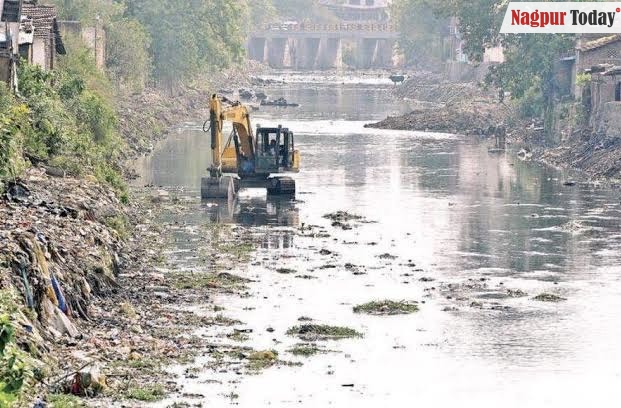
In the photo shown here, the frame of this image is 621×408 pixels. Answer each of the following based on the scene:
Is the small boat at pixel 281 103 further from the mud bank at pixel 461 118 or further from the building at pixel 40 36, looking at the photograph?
the building at pixel 40 36

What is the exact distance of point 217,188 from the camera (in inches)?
1978

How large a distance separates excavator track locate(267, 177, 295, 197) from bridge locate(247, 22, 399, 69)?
12803 cm

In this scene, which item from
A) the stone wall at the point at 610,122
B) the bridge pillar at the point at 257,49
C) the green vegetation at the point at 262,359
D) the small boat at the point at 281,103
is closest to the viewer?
the green vegetation at the point at 262,359

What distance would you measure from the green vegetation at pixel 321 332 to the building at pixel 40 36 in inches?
1027

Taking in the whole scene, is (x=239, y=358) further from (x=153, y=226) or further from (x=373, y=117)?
(x=373, y=117)


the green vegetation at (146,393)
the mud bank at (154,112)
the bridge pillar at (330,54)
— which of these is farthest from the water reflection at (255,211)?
the bridge pillar at (330,54)

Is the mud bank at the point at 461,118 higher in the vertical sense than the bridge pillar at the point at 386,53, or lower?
lower

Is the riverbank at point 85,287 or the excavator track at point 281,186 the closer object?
the riverbank at point 85,287

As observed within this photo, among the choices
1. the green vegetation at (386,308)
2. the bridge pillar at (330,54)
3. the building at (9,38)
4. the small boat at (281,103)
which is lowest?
the green vegetation at (386,308)

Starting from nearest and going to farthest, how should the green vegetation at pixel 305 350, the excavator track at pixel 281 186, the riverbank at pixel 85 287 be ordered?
the riverbank at pixel 85 287, the green vegetation at pixel 305 350, the excavator track at pixel 281 186

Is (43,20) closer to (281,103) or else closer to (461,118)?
(461,118)

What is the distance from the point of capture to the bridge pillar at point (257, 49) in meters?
187

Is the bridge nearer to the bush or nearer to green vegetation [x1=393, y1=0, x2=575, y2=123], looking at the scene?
green vegetation [x1=393, y1=0, x2=575, y2=123]

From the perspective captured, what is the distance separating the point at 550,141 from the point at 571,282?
38030 millimetres
